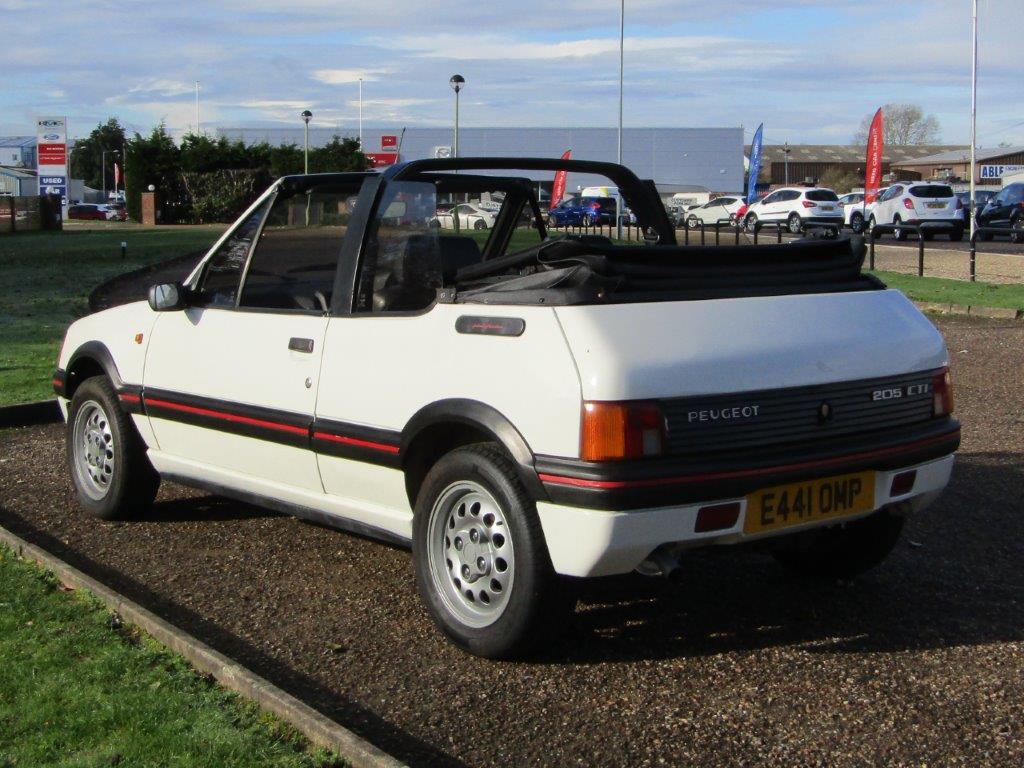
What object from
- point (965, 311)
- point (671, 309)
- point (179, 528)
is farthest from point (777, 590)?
point (965, 311)

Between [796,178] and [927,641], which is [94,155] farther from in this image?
[927,641]

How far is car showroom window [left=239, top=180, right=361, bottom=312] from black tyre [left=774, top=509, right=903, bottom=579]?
232cm

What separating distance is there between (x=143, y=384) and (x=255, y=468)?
0.93 meters

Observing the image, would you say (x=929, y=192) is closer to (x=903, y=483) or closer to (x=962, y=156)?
(x=903, y=483)

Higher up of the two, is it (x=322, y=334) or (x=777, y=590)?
(x=322, y=334)

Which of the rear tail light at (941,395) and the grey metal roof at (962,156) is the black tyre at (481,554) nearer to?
the rear tail light at (941,395)

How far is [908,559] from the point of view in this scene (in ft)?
18.8

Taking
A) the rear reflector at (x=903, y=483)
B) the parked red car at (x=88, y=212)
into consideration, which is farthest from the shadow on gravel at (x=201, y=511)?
the parked red car at (x=88, y=212)

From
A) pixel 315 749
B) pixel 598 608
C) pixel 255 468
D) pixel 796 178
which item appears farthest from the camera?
pixel 796 178

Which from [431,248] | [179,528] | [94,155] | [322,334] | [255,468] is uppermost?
[94,155]

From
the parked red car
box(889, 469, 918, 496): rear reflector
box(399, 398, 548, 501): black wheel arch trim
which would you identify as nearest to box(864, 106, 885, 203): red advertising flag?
box(889, 469, 918, 496): rear reflector

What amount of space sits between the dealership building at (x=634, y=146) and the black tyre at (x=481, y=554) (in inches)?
2953

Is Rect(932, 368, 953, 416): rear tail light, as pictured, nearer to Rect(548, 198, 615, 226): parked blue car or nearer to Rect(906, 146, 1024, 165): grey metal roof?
Rect(548, 198, 615, 226): parked blue car

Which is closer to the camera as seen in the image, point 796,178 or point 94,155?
point 796,178
